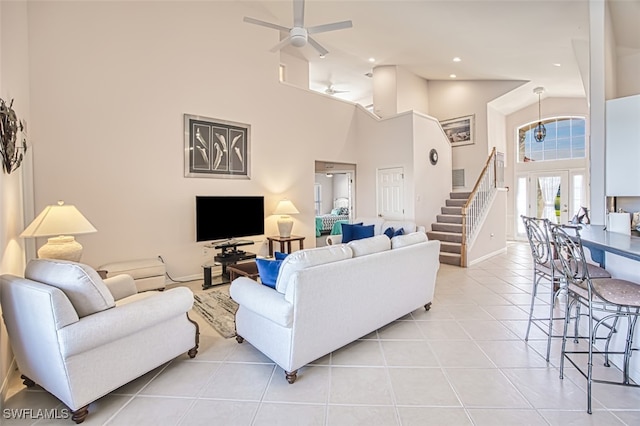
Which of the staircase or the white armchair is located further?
the staircase

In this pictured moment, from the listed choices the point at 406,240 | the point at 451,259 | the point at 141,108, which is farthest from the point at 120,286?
the point at 451,259

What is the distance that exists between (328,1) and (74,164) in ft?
15.5

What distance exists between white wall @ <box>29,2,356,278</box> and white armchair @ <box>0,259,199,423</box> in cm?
252

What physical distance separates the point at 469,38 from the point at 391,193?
3313 mm

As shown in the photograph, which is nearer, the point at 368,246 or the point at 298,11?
the point at 368,246

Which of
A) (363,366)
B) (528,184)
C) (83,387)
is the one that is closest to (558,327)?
(363,366)

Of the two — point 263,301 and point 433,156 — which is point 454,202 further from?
point 263,301

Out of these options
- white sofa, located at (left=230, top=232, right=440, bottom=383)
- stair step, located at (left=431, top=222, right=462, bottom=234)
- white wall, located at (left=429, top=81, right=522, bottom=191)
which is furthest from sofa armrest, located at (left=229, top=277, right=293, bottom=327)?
white wall, located at (left=429, top=81, right=522, bottom=191)

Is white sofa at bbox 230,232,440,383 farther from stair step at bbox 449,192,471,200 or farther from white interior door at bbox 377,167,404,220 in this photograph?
stair step at bbox 449,192,471,200

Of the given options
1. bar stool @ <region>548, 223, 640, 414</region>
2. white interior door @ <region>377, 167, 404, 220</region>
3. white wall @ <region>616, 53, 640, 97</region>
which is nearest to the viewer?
bar stool @ <region>548, 223, 640, 414</region>

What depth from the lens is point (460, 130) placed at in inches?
334

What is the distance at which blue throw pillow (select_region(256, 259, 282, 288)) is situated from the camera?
2.55 meters

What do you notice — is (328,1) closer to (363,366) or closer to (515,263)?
(363,366)

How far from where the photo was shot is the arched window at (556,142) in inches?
316
